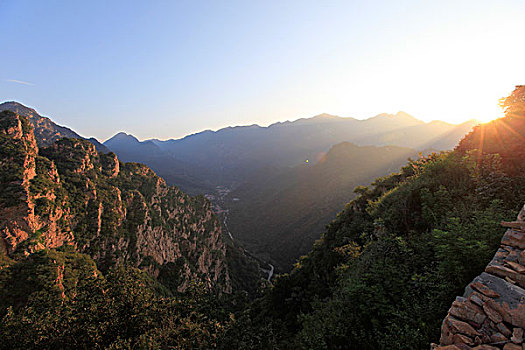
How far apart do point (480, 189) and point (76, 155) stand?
5834 centimetres

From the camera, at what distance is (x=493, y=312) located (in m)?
3.42

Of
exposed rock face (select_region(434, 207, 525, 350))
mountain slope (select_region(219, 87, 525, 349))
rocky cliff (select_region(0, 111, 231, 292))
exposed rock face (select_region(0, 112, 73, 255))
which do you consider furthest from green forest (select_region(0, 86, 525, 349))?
rocky cliff (select_region(0, 111, 231, 292))

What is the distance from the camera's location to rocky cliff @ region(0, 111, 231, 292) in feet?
90.4

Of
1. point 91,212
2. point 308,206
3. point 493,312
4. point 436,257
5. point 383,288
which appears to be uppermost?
point 493,312

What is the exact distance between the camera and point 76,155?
44.6 m

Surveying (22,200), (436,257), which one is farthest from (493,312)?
(22,200)

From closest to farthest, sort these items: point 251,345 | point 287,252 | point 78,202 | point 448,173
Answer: point 251,345 → point 448,173 → point 78,202 → point 287,252

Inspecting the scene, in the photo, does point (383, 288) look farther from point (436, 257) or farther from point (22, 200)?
point (22, 200)

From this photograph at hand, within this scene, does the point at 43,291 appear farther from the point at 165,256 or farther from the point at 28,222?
the point at 165,256

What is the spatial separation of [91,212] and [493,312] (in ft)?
155

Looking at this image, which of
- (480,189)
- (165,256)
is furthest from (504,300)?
(165,256)

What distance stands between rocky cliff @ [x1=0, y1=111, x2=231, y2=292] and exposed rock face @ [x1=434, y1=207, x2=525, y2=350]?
121ft

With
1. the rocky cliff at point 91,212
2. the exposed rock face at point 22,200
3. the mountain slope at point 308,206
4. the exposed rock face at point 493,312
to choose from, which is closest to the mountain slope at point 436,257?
the exposed rock face at point 493,312

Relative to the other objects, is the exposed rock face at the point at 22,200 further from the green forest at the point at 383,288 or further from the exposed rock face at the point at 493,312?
the exposed rock face at the point at 493,312
